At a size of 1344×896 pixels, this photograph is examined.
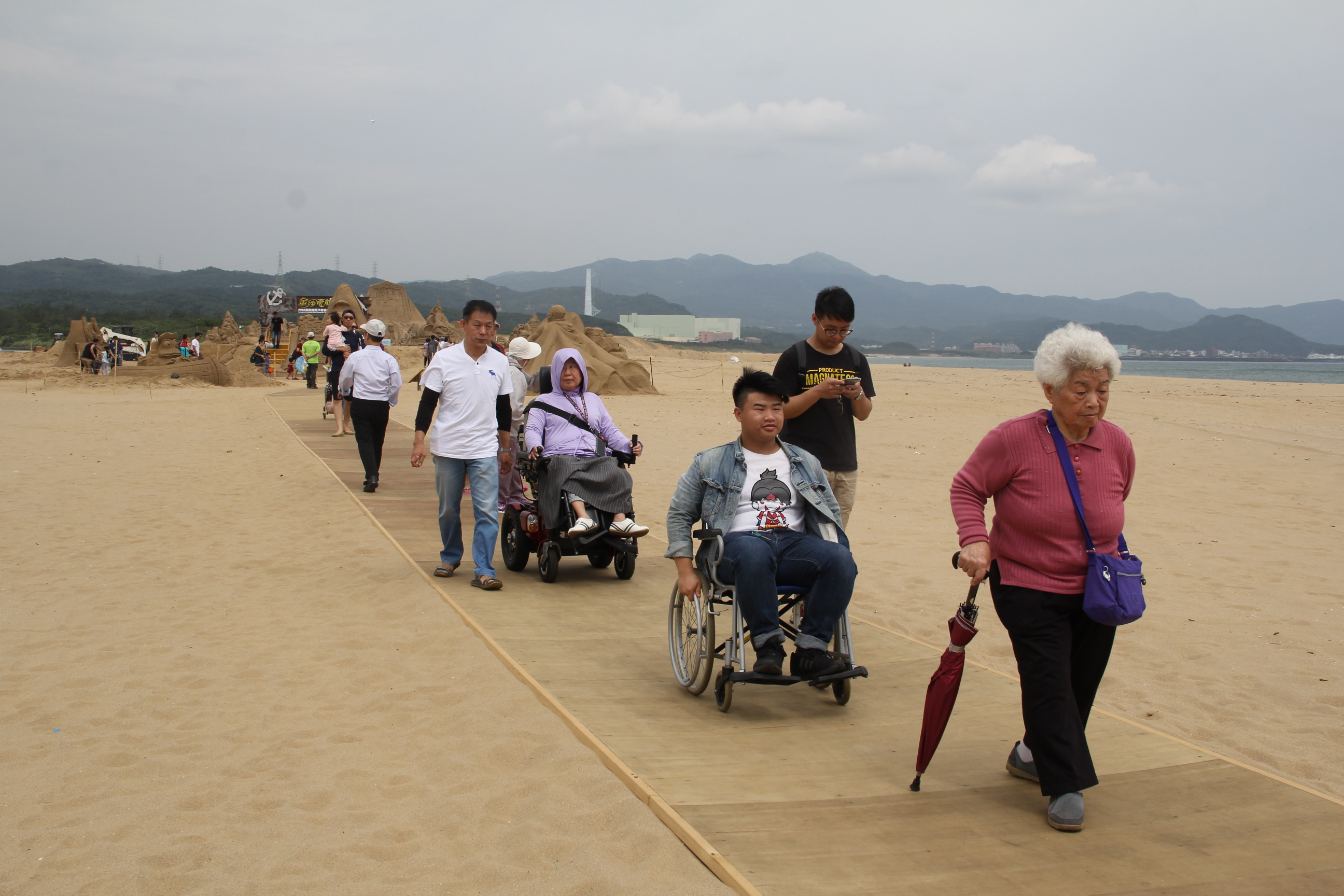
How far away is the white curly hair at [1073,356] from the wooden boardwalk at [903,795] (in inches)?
61.1

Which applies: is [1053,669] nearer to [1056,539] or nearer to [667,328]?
[1056,539]

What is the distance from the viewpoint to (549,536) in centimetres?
710

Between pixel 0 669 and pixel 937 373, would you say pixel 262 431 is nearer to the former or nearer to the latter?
pixel 0 669

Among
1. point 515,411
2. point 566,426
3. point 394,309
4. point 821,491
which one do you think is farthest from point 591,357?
point 394,309

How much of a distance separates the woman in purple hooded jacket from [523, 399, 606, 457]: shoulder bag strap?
1 cm

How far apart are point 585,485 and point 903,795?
12.0ft

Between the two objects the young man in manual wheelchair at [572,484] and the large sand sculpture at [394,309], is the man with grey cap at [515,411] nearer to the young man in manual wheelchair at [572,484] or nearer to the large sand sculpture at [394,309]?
the young man in manual wheelchair at [572,484]

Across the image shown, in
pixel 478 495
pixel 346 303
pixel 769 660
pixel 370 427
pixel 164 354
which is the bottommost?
pixel 769 660

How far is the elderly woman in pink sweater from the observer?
3.36m

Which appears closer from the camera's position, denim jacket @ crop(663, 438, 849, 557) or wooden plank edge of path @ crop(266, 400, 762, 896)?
wooden plank edge of path @ crop(266, 400, 762, 896)

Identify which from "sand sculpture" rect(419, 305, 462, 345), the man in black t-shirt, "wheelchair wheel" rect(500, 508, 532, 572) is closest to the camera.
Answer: the man in black t-shirt

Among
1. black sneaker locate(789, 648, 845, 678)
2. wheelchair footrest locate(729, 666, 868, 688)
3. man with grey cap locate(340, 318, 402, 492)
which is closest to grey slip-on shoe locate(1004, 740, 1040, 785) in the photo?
wheelchair footrest locate(729, 666, 868, 688)

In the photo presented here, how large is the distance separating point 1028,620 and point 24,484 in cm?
1146

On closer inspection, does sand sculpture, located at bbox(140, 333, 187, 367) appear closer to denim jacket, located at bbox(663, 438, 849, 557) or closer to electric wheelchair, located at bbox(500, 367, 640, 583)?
electric wheelchair, located at bbox(500, 367, 640, 583)
